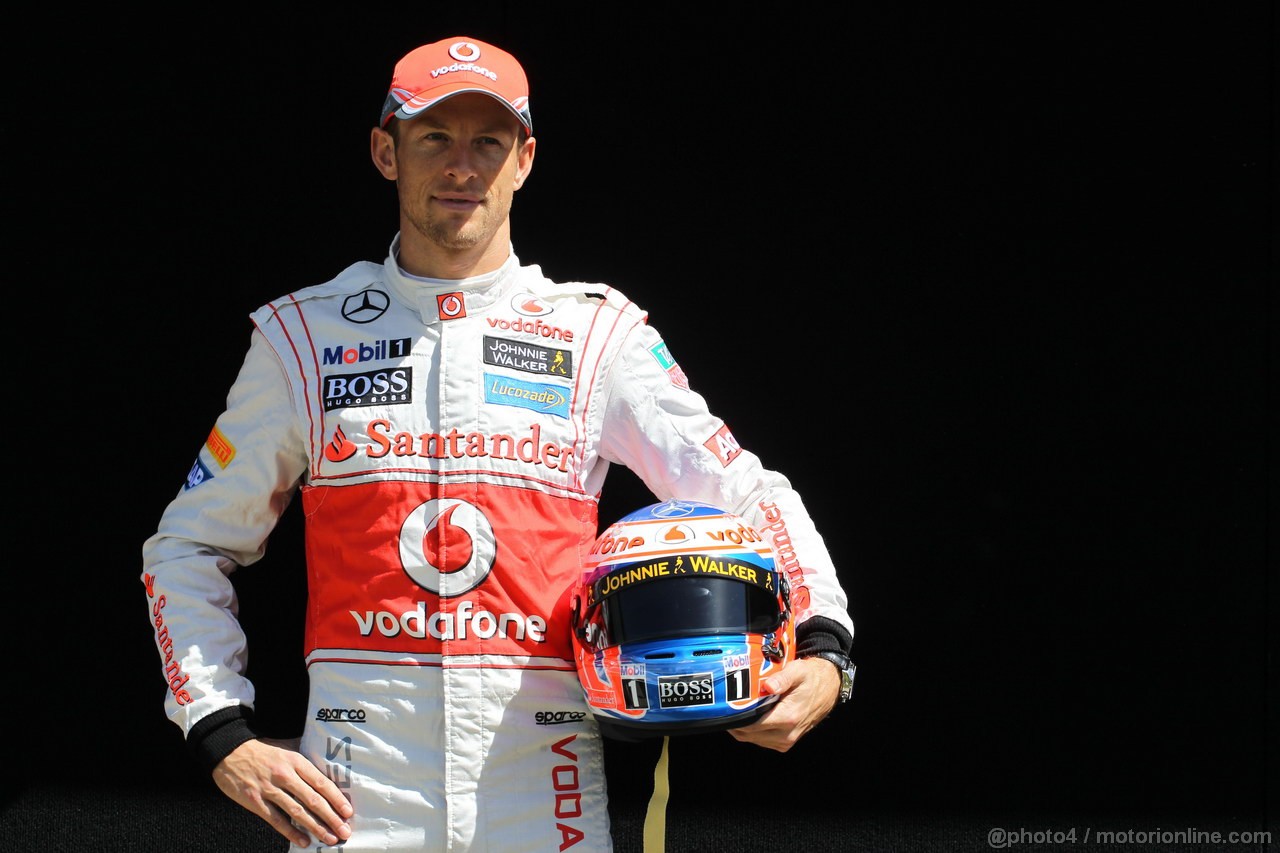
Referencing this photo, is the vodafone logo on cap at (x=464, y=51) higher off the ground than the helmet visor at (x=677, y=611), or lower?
higher

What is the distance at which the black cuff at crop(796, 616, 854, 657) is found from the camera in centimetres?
218

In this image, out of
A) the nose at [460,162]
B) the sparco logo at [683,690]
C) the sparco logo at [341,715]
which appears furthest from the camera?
the nose at [460,162]

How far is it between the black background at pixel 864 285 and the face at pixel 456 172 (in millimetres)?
977

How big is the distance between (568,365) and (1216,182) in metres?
1.72

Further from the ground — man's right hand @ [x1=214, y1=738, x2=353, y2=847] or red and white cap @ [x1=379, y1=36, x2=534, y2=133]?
red and white cap @ [x1=379, y1=36, x2=534, y2=133]

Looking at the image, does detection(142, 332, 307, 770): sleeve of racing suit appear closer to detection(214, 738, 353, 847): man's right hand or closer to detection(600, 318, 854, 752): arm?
detection(214, 738, 353, 847): man's right hand

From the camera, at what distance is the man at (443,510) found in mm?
2092

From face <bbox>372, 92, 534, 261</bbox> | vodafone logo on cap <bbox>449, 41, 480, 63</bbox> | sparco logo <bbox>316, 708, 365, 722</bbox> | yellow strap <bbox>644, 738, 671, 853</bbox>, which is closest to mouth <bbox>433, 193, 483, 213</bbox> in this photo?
face <bbox>372, 92, 534, 261</bbox>

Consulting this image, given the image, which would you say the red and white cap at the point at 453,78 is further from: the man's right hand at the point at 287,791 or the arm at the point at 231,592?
the man's right hand at the point at 287,791

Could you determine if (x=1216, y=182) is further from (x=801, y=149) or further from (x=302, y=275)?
(x=302, y=275)

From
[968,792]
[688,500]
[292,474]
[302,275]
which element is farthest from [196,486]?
[968,792]

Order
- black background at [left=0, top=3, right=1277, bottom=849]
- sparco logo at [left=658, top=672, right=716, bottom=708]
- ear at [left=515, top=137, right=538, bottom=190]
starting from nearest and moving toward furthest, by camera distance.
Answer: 1. sparco logo at [left=658, top=672, right=716, bottom=708]
2. ear at [left=515, top=137, right=538, bottom=190]
3. black background at [left=0, top=3, right=1277, bottom=849]

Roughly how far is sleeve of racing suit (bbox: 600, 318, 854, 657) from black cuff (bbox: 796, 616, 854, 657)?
0.21 feet

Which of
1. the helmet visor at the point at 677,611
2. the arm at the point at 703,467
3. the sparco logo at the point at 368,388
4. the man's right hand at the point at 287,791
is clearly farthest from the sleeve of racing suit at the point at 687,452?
the man's right hand at the point at 287,791
